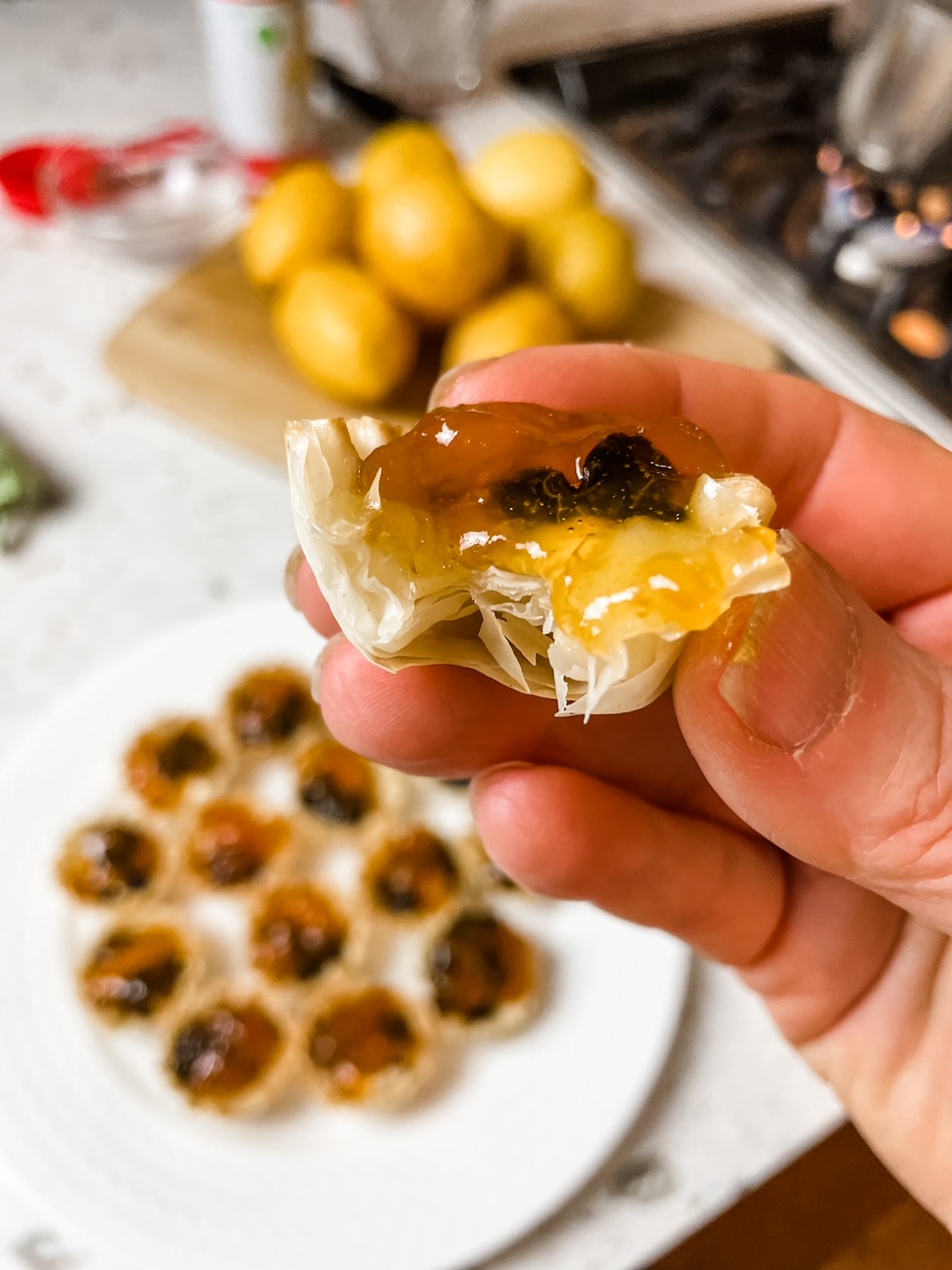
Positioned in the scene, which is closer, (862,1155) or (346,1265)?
(346,1265)

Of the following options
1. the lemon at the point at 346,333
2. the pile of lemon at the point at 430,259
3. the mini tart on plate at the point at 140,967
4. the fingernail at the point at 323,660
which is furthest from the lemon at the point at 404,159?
the mini tart on plate at the point at 140,967

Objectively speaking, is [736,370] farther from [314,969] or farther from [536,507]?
[314,969]

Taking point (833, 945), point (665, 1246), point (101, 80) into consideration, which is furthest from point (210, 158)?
point (665, 1246)

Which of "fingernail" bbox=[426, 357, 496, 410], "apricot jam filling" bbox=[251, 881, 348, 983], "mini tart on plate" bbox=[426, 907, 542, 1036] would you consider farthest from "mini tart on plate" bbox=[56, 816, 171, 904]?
"fingernail" bbox=[426, 357, 496, 410]

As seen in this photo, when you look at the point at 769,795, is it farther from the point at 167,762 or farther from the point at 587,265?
the point at 587,265

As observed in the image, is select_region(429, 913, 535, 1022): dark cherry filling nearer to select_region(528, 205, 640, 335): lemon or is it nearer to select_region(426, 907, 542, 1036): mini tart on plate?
select_region(426, 907, 542, 1036): mini tart on plate

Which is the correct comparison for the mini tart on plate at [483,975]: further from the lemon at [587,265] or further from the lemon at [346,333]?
the lemon at [587,265]
